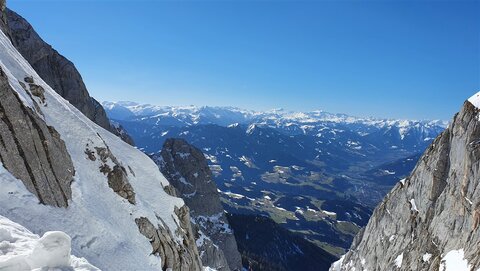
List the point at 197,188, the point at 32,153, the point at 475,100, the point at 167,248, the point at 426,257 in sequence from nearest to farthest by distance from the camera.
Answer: the point at 32,153
the point at 167,248
the point at 426,257
the point at 475,100
the point at 197,188

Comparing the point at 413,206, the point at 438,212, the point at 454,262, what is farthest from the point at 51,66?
the point at 454,262

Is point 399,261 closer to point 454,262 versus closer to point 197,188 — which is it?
point 454,262

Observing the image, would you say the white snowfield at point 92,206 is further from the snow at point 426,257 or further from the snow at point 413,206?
the snow at point 413,206

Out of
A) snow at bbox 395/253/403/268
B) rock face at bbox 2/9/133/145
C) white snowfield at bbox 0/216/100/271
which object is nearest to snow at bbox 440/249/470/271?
snow at bbox 395/253/403/268

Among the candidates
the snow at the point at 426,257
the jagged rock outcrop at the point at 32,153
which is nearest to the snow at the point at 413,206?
the snow at the point at 426,257

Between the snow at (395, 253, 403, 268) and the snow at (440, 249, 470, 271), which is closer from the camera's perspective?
the snow at (440, 249, 470, 271)

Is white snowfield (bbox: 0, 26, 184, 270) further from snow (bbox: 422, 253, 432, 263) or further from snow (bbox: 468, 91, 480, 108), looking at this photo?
snow (bbox: 468, 91, 480, 108)
